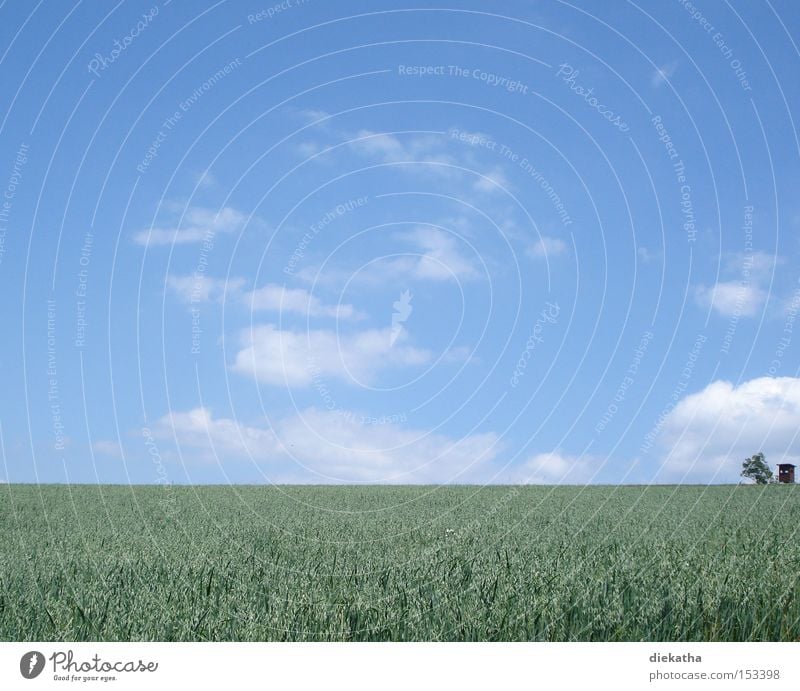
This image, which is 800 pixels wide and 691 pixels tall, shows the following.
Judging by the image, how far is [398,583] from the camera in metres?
6.47

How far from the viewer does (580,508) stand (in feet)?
57.3

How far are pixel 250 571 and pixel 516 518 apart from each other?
339 inches
